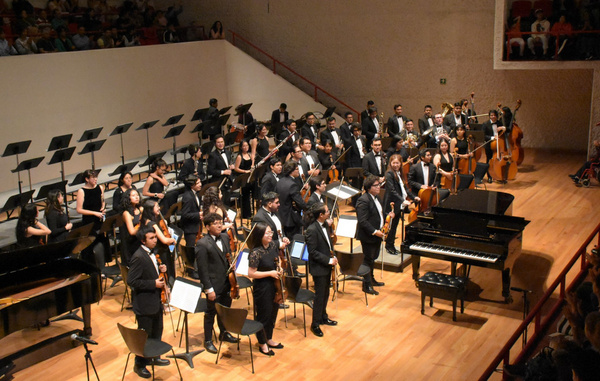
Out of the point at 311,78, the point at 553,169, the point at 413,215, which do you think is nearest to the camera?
the point at 413,215

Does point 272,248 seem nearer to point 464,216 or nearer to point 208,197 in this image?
point 208,197

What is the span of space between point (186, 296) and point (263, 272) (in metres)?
0.83

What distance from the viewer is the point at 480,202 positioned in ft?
29.0

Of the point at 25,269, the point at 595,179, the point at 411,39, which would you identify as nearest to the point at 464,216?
the point at 25,269

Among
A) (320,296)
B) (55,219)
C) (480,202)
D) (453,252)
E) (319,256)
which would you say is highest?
(480,202)

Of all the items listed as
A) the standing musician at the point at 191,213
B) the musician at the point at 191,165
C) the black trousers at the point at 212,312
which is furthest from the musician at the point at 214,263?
the musician at the point at 191,165

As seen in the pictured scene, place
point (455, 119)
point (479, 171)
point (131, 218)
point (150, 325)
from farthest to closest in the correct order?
1. point (455, 119)
2. point (479, 171)
3. point (131, 218)
4. point (150, 325)

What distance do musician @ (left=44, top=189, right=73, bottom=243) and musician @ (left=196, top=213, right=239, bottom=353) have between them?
263cm

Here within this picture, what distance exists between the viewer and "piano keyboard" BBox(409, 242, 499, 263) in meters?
7.82

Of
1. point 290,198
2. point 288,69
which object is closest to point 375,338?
point 290,198

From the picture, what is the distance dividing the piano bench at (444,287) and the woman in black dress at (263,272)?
1.98m

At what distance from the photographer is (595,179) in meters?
13.7

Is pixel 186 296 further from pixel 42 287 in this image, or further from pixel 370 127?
pixel 370 127

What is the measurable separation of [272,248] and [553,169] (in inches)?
396
